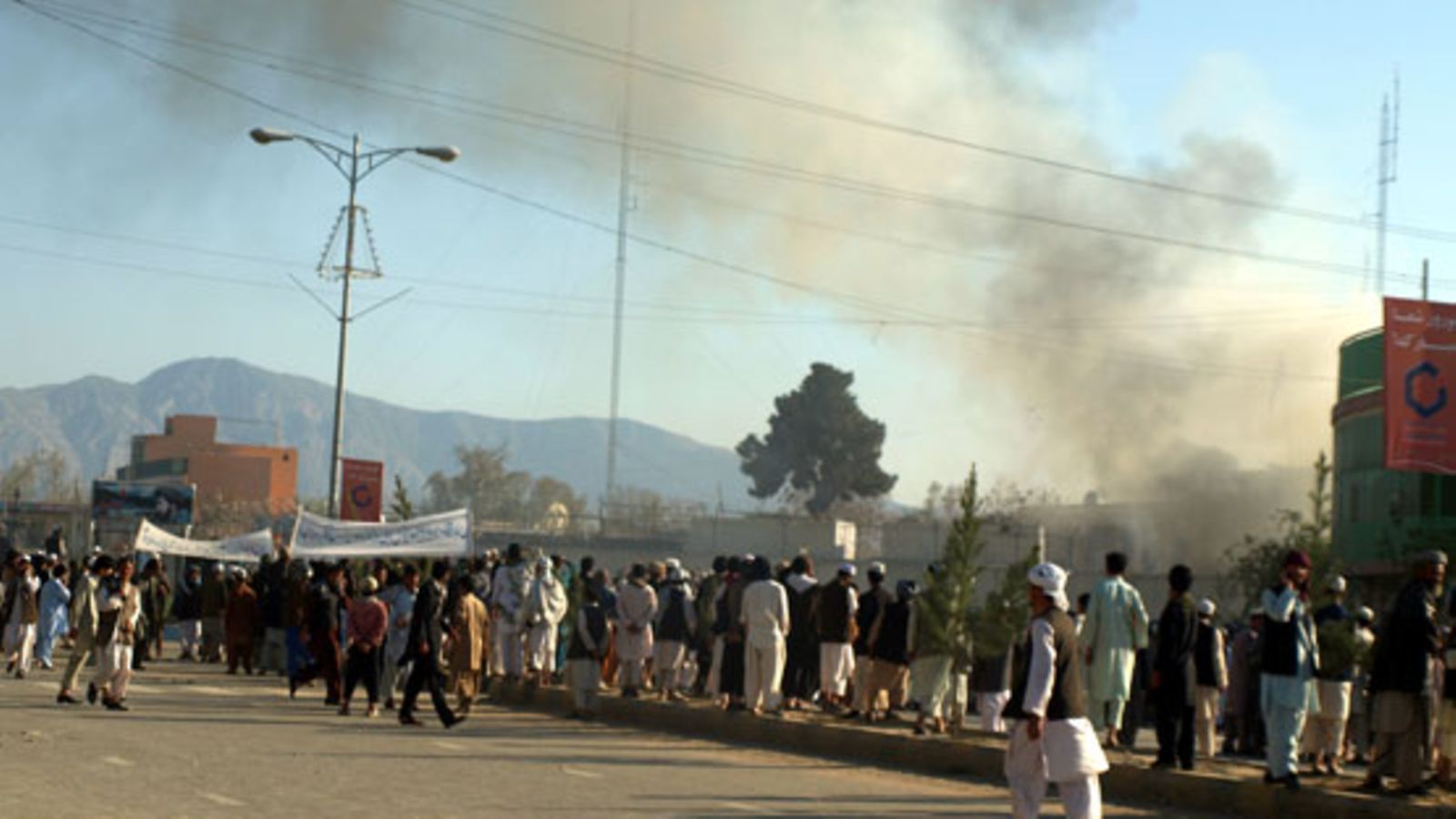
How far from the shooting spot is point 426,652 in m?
19.7

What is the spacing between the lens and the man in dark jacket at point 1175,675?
49.3ft

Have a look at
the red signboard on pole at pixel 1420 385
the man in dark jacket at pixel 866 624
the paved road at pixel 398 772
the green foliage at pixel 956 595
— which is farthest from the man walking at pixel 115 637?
the red signboard on pole at pixel 1420 385

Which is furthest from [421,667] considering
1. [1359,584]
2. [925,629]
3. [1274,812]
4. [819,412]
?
[819,412]

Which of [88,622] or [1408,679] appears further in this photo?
[88,622]

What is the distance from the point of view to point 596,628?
2161cm

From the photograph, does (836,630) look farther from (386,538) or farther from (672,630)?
(386,538)

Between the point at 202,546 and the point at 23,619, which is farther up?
the point at 202,546

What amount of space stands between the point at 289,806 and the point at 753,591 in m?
8.60

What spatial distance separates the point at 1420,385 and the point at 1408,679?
33.4 feet

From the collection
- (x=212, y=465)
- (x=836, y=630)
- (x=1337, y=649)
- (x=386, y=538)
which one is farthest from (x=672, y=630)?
(x=212, y=465)

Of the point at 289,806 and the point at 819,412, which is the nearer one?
the point at 289,806

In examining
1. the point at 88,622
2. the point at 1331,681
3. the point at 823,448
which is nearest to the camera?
the point at 1331,681

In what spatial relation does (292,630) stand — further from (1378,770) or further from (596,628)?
(1378,770)

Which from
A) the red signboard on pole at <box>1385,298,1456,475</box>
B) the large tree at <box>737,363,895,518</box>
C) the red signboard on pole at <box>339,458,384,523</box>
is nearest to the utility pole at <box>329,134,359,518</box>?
the red signboard on pole at <box>339,458,384,523</box>
